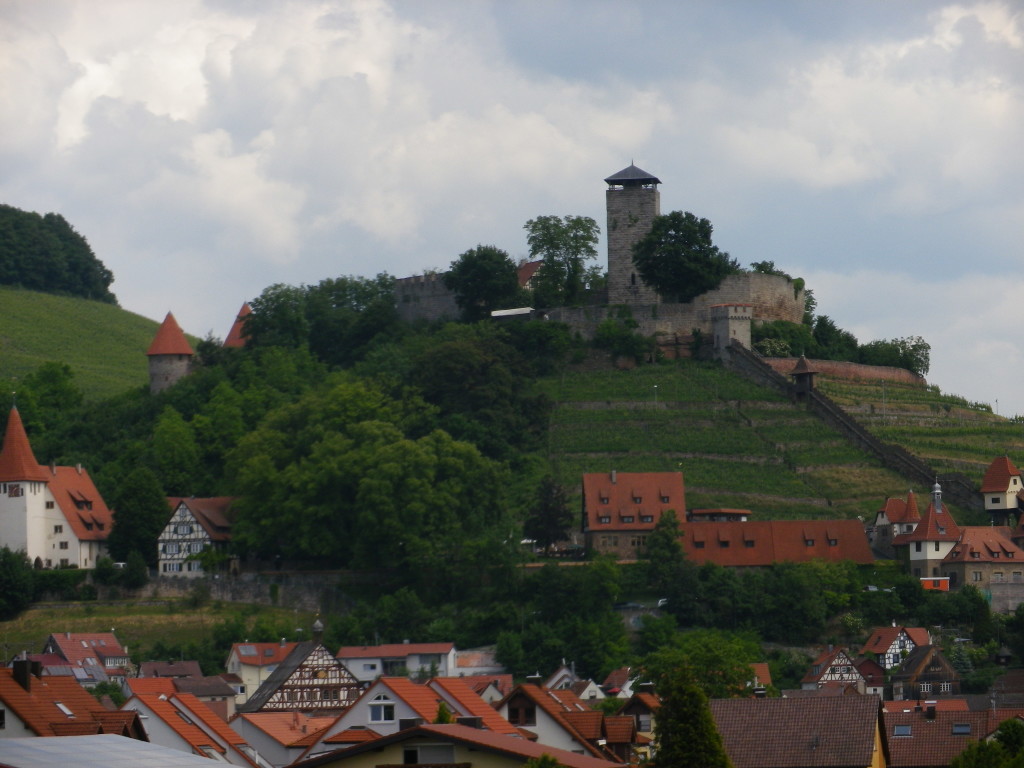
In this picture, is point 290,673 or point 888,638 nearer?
point 290,673

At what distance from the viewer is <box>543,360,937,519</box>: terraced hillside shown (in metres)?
113

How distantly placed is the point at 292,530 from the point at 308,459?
12.8ft

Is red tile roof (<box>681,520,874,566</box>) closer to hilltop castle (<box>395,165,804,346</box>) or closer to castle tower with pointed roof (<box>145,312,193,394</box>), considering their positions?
hilltop castle (<box>395,165,804,346</box>)

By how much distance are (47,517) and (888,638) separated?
39.0 meters

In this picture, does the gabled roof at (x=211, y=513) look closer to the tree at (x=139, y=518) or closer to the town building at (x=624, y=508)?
the tree at (x=139, y=518)

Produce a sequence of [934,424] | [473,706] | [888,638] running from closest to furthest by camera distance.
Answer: [473,706] → [888,638] → [934,424]

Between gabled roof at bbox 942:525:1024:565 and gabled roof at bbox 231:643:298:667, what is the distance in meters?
28.6

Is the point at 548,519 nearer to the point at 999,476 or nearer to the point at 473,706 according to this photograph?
the point at 999,476

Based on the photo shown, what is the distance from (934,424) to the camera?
124 meters

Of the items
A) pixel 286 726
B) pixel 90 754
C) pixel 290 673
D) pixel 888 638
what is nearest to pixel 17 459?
pixel 290 673

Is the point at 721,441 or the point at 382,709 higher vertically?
the point at 721,441

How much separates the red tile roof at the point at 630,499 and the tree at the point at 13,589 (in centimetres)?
2462

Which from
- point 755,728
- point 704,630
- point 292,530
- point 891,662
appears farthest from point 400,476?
point 755,728

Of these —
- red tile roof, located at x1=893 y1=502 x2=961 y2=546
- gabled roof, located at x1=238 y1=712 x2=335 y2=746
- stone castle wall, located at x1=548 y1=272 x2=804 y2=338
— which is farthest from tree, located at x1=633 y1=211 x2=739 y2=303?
gabled roof, located at x1=238 y1=712 x2=335 y2=746
